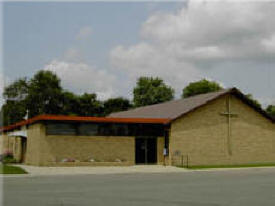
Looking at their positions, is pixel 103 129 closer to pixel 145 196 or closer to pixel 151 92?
pixel 145 196

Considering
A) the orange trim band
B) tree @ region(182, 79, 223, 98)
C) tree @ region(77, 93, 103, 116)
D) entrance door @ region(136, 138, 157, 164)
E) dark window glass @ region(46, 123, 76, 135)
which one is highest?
tree @ region(182, 79, 223, 98)

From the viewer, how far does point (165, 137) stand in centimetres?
3616

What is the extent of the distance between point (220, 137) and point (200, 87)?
43.5 m

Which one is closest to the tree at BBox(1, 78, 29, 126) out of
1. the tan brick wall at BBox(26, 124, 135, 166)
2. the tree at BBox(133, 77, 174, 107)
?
the tree at BBox(133, 77, 174, 107)

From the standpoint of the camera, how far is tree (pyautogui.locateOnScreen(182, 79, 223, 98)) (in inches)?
3125

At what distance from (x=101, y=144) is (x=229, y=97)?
36.8 ft

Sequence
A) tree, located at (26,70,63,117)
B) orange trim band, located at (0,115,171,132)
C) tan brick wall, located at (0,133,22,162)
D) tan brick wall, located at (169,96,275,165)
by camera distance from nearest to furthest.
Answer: orange trim band, located at (0,115,171,132) < tan brick wall, located at (169,96,275,165) < tan brick wall, located at (0,133,22,162) < tree, located at (26,70,63,117)

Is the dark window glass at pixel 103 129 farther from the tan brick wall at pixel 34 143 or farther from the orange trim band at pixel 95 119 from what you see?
the tan brick wall at pixel 34 143

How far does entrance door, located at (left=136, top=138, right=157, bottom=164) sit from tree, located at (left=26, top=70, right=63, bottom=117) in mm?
42966

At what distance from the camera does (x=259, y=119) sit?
3884cm

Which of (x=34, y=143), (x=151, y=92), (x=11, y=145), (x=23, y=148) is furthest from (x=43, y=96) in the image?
(x=34, y=143)

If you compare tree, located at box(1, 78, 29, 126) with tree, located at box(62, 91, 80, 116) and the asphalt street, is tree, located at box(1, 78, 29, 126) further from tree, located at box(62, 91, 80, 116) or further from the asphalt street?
the asphalt street

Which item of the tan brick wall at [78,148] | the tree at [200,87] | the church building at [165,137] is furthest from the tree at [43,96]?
the tan brick wall at [78,148]

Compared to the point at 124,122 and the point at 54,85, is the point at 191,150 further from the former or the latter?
the point at 54,85
